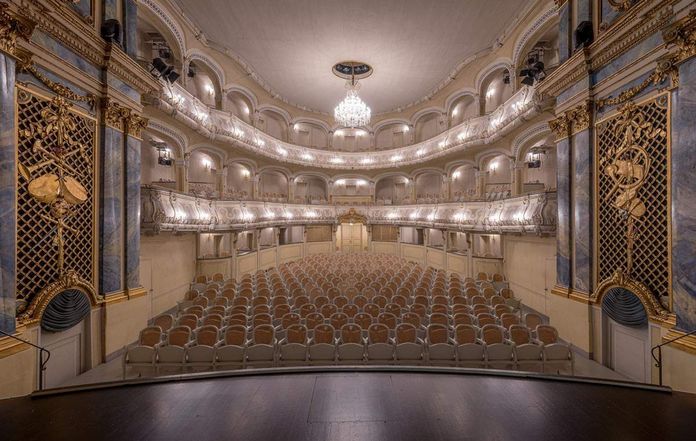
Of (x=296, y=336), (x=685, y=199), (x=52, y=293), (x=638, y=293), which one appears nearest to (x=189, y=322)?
(x=52, y=293)

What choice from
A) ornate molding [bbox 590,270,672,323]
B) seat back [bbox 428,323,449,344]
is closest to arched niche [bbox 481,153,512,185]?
ornate molding [bbox 590,270,672,323]

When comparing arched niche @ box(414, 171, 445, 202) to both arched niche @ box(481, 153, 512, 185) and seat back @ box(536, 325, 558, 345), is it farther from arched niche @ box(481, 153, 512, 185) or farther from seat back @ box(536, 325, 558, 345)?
seat back @ box(536, 325, 558, 345)

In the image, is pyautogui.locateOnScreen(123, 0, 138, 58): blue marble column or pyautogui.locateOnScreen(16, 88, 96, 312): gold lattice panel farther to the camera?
pyautogui.locateOnScreen(123, 0, 138, 58): blue marble column

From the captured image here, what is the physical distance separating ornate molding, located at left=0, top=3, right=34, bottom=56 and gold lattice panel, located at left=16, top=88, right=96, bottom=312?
0.77 metres

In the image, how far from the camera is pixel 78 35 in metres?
6.17

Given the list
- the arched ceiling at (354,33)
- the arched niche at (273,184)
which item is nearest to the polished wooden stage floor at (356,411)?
the arched ceiling at (354,33)

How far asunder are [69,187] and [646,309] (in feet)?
36.4

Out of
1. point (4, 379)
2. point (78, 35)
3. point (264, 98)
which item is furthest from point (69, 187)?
point (264, 98)

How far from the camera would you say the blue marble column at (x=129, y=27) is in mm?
7719

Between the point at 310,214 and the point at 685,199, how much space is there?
19.1m

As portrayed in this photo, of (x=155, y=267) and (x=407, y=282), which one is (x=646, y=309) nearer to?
(x=407, y=282)

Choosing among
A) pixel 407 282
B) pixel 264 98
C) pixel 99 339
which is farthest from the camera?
pixel 264 98

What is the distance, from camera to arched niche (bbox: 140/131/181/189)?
42.6ft

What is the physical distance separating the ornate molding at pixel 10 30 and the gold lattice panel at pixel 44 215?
77cm
